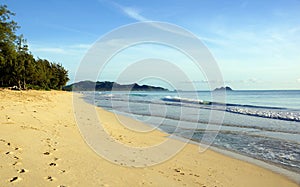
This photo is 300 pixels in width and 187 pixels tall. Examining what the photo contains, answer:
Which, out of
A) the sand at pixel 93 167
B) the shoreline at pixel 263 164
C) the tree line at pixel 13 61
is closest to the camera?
the sand at pixel 93 167

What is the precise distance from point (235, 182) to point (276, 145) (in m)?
5.12

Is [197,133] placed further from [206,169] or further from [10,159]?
[10,159]

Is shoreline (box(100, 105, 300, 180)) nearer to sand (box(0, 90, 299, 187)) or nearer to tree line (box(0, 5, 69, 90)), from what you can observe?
sand (box(0, 90, 299, 187))

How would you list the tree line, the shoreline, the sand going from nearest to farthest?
the sand, the shoreline, the tree line

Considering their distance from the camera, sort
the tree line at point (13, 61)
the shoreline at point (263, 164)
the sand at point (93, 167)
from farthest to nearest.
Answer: the tree line at point (13, 61)
the shoreline at point (263, 164)
the sand at point (93, 167)

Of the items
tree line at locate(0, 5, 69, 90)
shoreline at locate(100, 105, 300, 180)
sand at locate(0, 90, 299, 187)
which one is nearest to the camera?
sand at locate(0, 90, 299, 187)

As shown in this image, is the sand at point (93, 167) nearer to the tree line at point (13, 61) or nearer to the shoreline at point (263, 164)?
the shoreline at point (263, 164)

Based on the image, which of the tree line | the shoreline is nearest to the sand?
the shoreline

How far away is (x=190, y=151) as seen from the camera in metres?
8.16

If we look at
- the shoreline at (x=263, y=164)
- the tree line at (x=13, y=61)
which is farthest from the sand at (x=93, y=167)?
the tree line at (x=13, y=61)

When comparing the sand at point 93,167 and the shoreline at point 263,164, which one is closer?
the sand at point 93,167

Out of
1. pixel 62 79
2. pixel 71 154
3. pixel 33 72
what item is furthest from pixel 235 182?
pixel 62 79

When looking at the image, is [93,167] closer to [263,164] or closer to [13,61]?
[263,164]

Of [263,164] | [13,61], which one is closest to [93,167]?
[263,164]
